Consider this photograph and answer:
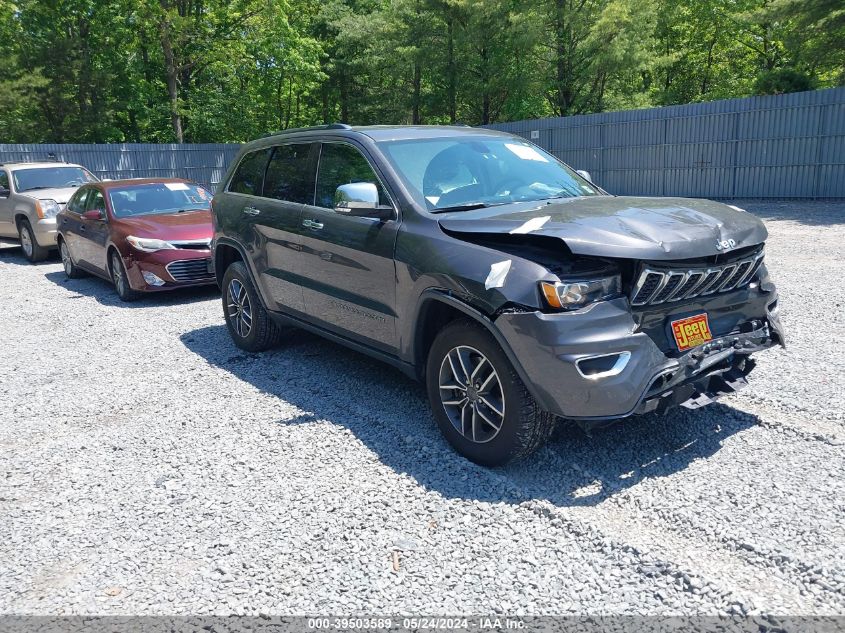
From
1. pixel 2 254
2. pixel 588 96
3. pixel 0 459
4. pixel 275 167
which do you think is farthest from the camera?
pixel 588 96

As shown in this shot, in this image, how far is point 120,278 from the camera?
9.27 m

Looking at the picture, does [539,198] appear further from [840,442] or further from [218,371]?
[218,371]

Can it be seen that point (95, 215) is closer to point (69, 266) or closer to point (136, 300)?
→ point (136, 300)

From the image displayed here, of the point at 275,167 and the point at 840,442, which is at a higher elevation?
the point at 275,167

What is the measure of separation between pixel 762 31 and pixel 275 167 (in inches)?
1475

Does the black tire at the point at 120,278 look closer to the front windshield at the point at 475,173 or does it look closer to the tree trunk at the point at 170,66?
the front windshield at the point at 475,173

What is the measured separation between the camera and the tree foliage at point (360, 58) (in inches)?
1104

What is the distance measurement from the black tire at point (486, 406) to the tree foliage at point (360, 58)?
2288 centimetres

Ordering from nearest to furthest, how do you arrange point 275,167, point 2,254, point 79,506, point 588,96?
1. point 79,506
2. point 275,167
3. point 2,254
4. point 588,96

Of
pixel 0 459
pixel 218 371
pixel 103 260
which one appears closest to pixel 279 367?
pixel 218 371

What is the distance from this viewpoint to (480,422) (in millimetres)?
3771

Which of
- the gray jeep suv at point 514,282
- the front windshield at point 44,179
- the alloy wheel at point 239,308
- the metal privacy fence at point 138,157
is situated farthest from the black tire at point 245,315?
the metal privacy fence at point 138,157

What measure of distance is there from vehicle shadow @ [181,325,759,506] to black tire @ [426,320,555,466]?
14 cm

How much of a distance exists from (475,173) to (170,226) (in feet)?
19.2
